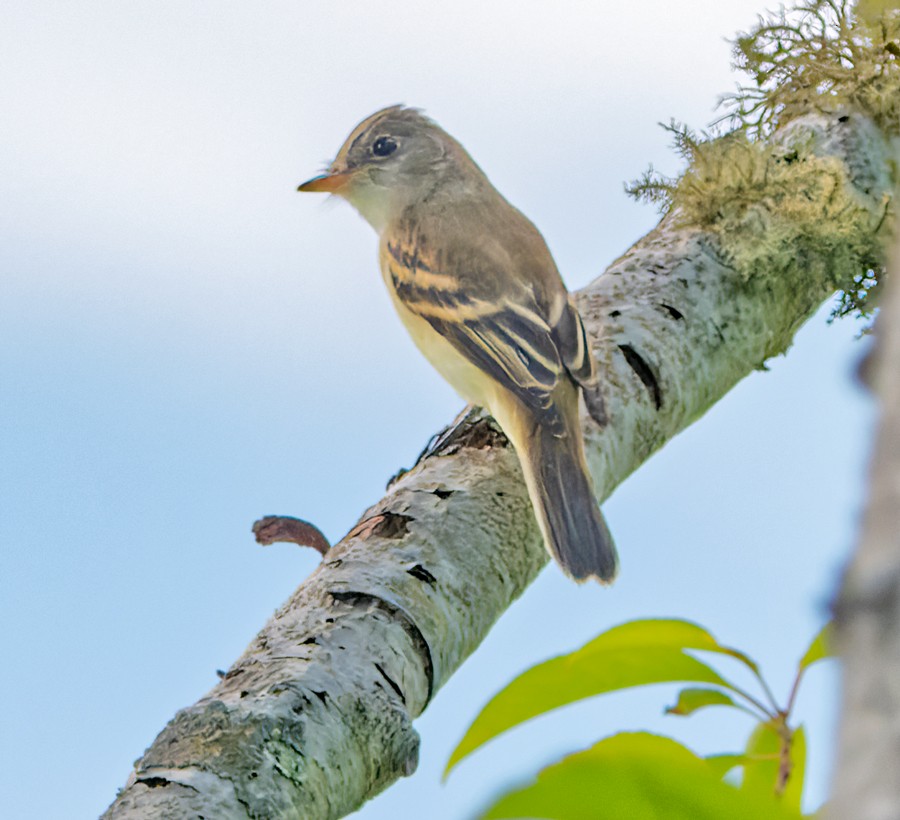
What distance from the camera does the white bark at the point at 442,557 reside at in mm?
1617

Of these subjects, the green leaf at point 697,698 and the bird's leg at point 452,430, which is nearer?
the green leaf at point 697,698

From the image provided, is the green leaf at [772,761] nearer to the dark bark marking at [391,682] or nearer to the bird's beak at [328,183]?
the dark bark marking at [391,682]

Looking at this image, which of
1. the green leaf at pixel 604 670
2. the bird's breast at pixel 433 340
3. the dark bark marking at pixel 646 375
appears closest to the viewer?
the green leaf at pixel 604 670

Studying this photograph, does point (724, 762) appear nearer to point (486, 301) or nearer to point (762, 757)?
point (762, 757)

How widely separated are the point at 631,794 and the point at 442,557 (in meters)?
1.43

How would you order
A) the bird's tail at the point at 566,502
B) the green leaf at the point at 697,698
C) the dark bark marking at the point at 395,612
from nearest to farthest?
the green leaf at the point at 697,698, the dark bark marking at the point at 395,612, the bird's tail at the point at 566,502

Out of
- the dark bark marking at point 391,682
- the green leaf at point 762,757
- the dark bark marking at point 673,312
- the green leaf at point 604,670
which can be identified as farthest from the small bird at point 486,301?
the green leaf at point 604,670

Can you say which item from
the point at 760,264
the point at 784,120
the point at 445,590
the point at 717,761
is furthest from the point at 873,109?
the point at 717,761

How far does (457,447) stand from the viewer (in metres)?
2.45

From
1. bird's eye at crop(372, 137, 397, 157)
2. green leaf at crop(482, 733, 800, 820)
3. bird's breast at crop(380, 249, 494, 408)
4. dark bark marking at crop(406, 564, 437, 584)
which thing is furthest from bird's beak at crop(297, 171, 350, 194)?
green leaf at crop(482, 733, 800, 820)

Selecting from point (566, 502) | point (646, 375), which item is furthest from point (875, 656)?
point (646, 375)

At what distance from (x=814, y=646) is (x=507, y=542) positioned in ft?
4.03

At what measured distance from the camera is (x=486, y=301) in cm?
281

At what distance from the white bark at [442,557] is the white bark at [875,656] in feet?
4.45
